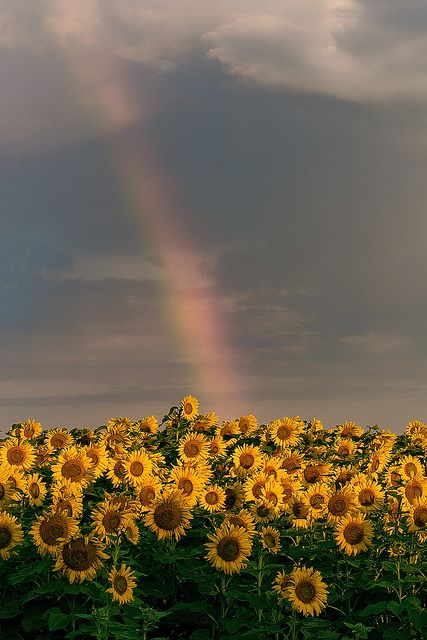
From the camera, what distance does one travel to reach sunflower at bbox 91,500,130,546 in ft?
28.0

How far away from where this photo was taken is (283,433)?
1506 cm

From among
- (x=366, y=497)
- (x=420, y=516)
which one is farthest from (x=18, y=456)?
(x=420, y=516)

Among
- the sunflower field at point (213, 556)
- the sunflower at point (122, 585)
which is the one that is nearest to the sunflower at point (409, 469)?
the sunflower field at point (213, 556)

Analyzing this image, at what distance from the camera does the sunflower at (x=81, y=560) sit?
26.7 ft

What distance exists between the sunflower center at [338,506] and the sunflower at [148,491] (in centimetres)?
184

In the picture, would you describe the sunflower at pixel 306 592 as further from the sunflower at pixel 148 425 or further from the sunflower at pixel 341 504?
the sunflower at pixel 148 425

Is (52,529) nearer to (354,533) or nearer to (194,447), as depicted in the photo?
(354,533)

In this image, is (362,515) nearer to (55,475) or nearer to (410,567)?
(410,567)

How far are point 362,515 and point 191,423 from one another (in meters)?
6.54

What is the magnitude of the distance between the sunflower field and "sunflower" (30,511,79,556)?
13mm

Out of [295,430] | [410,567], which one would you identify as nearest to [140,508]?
[410,567]

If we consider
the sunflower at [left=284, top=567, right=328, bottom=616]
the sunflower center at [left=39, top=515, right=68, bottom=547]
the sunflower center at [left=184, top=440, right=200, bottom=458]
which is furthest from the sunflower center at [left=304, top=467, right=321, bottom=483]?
the sunflower center at [left=39, top=515, right=68, bottom=547]

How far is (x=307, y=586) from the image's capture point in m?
8.20

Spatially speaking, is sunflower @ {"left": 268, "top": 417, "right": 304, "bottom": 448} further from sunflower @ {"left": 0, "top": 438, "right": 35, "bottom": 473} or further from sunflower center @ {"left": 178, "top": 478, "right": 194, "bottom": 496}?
sunflower center @ {"left": 178, "top": 478, "right": 194, "bottom": 496}
